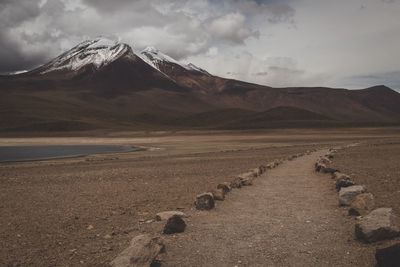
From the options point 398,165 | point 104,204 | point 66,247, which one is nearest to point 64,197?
point 104,204

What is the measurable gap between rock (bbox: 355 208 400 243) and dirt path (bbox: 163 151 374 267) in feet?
0.69

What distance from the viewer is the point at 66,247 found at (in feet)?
34.4

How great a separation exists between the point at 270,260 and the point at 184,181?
41.4ft

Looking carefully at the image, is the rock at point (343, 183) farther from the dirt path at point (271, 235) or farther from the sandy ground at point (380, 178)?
the sandy ground at point (380, 178)

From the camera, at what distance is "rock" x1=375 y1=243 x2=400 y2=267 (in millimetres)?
7770

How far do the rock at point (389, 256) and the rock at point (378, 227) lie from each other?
152 centimetres

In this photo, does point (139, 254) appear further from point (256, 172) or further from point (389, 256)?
point (256, 172)

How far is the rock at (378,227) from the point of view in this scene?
936cm

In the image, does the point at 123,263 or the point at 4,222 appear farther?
the point at 4,222

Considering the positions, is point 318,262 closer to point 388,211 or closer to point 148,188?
point 388,211

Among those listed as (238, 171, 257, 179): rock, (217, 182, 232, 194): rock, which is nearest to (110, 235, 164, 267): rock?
(217, 182, 232, 194): rock

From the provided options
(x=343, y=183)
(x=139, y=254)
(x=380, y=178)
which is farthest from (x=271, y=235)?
(x=380, y=178)

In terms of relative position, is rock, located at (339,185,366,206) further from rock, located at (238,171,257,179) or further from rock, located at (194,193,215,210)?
rock, located at (238,171,257,179)

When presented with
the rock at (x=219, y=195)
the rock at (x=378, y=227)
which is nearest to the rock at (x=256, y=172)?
the rock at (x=219, y=195)
